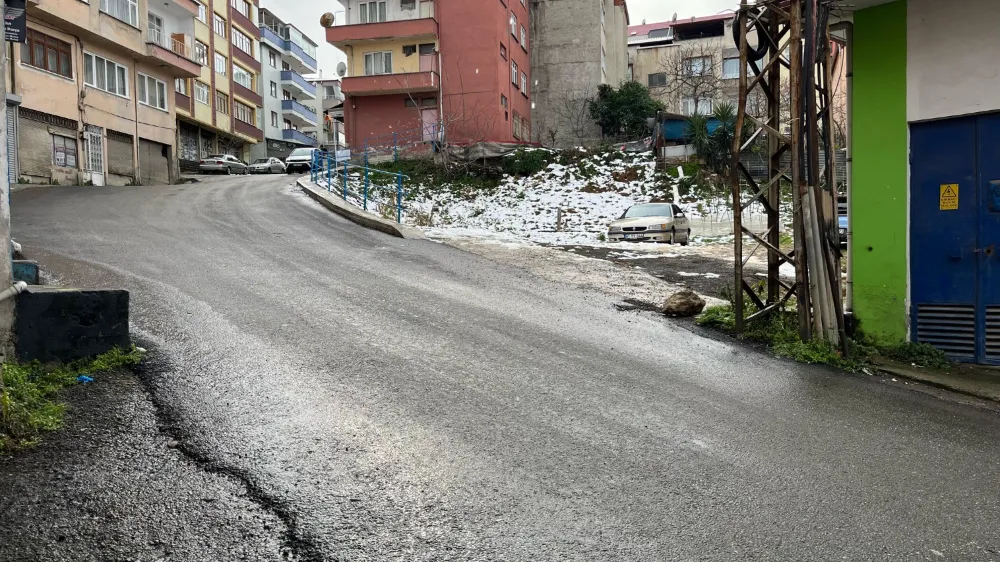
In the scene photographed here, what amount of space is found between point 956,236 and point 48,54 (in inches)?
1220

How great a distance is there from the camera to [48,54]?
28.3 meters

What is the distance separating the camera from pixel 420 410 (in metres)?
5.50

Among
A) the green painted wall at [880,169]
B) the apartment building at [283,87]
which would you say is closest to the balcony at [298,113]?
the apartment building at [283,87]

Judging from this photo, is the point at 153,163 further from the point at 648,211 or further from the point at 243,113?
the point at 648,211

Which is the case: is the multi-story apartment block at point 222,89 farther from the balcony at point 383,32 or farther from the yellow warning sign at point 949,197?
the yellow warning sign at point 949,197

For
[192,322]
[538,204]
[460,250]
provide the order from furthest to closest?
[538,204]
[460,250]
[192,322]

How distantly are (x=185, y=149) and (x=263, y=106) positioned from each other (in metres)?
15.1

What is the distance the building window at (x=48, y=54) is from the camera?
2715cm

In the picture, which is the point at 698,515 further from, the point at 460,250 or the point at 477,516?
the point at 460,250

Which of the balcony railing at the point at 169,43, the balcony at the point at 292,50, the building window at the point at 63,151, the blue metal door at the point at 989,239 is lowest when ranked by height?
the blue metal door at the point at 989,239

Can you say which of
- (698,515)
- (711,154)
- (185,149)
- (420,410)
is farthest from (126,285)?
(185,149)

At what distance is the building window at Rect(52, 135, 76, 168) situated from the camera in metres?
28.5

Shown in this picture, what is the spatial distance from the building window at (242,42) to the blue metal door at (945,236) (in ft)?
186

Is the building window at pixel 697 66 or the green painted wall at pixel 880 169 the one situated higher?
the building window at pixel 697 66
